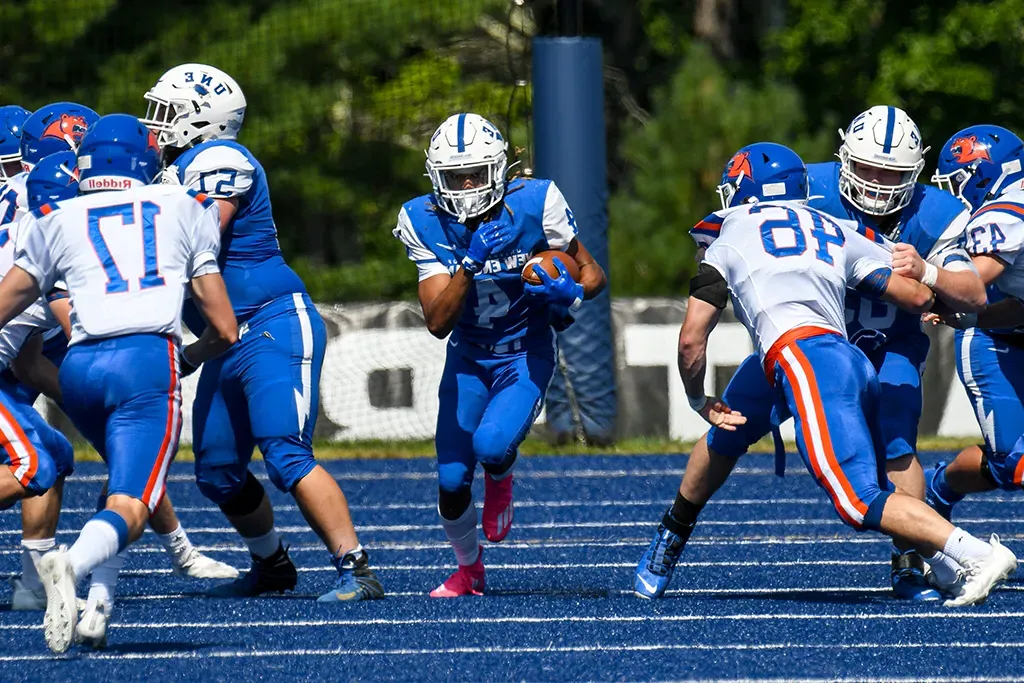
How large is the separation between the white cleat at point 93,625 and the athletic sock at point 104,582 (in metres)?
0.01

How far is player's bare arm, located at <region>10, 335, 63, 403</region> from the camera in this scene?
21.3 feet

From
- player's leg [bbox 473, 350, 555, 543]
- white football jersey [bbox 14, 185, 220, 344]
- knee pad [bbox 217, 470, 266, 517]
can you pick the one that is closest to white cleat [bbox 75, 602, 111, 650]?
white football jersey [bbox 14, 185, 220, 344]

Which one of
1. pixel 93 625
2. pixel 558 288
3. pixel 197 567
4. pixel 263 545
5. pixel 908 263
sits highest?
pixel 908 263

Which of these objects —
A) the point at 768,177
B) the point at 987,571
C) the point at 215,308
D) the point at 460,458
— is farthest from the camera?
the point at 460,458

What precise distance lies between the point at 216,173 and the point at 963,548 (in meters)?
2.83

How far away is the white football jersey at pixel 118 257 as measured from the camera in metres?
5.40

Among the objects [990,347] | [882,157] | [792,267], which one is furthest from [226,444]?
[990,347]

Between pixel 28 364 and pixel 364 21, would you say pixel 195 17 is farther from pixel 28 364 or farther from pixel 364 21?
pixel 28 364

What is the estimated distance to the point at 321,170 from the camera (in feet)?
75.2

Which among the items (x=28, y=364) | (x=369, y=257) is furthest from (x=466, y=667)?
(x=369, y=257)

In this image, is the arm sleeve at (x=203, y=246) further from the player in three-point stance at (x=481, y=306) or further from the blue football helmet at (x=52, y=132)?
the blue football helmet at (x=52, y=132)

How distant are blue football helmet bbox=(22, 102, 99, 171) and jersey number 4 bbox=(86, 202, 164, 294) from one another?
1266 millimetres

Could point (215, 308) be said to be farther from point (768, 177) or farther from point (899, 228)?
point (899, 228)

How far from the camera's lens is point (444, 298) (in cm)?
625
